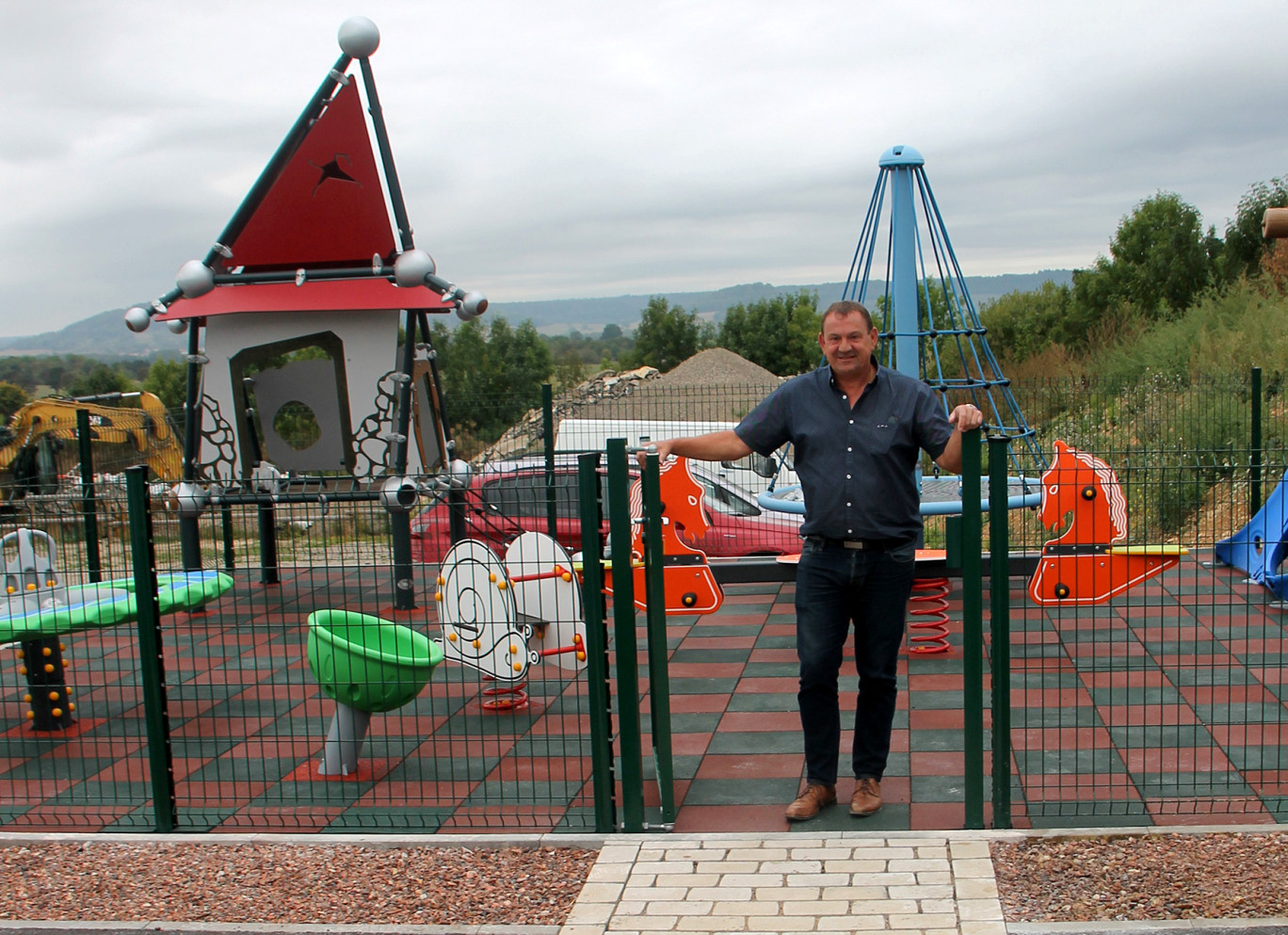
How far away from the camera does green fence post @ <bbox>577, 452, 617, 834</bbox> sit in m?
4.21

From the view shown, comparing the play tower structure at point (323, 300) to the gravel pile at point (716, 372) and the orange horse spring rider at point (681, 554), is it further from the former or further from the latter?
the gravel pile at point (716, 372)

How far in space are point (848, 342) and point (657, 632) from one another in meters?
1.33

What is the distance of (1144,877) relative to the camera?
365 centimetres

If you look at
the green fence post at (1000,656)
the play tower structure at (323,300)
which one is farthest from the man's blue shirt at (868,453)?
the play tower structure at (323,300)

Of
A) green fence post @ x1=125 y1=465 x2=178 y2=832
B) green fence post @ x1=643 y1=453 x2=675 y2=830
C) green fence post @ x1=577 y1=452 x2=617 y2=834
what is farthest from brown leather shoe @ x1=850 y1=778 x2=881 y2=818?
green fence post @ x1=125 y1=465 x2=178 y2=832

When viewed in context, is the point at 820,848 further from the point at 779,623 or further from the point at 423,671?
the point at 779,623

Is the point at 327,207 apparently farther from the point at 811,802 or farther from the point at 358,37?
the point at 811,802

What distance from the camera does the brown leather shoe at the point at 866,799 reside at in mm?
4270

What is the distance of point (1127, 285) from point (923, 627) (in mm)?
27522

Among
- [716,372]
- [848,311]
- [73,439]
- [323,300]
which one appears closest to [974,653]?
[848,311]

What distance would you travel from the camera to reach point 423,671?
16.6ft

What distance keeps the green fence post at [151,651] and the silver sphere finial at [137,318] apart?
481cm

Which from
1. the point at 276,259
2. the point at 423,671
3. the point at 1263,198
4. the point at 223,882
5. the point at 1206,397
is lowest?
the point at 223,882

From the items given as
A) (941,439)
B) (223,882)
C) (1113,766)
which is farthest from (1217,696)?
(223,882)
